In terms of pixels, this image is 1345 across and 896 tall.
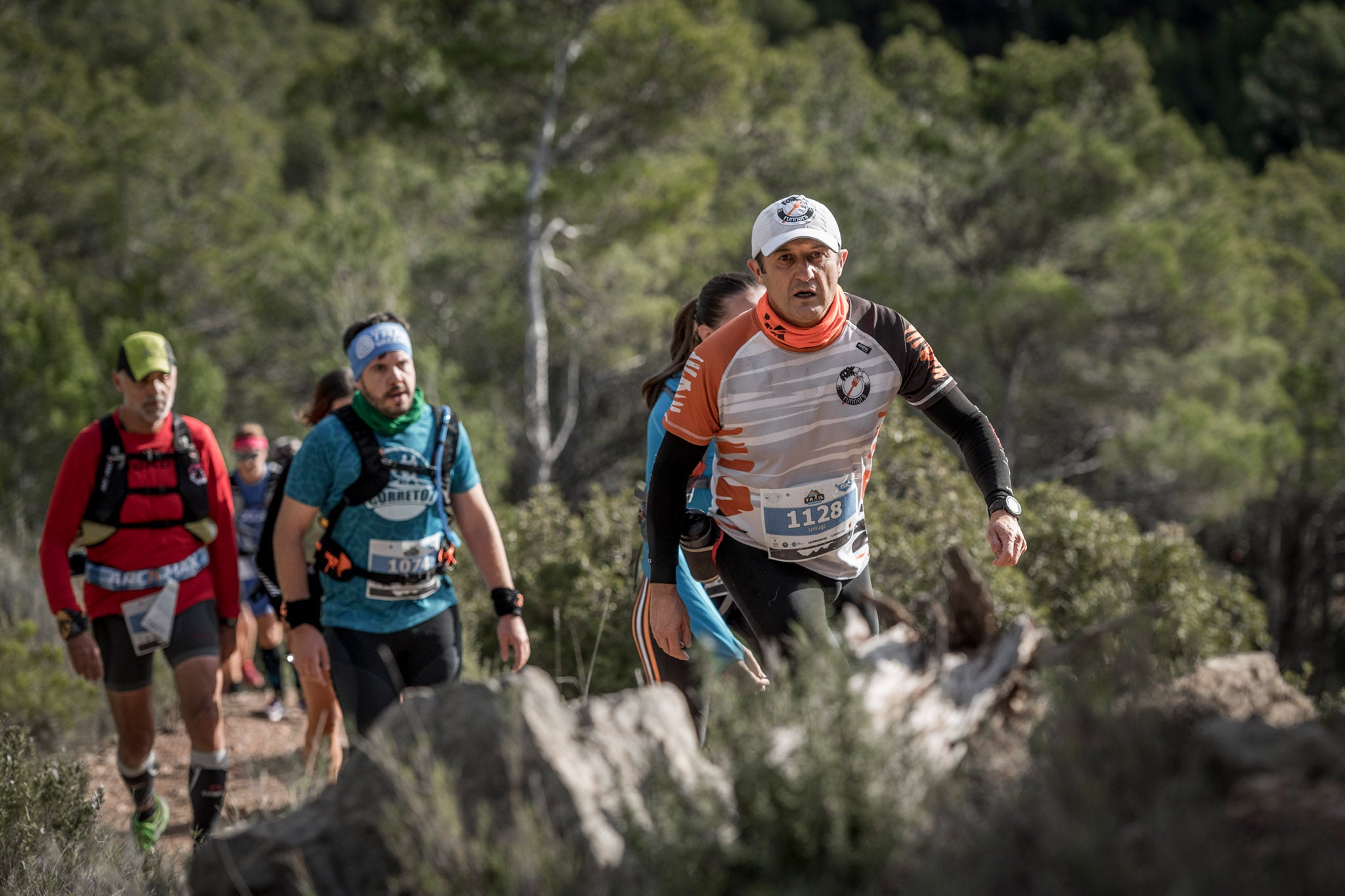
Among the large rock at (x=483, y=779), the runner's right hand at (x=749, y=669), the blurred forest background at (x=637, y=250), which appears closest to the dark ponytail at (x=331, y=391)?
the runner's right hand at (x=749, y=669)

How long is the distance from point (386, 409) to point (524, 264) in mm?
13051

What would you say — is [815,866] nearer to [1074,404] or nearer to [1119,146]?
[1074,404]

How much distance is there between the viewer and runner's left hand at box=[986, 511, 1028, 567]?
278 cm

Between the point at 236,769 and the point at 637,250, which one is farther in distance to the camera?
the point at 637,250

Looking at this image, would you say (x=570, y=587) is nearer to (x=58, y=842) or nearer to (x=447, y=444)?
(x=447, y=444)

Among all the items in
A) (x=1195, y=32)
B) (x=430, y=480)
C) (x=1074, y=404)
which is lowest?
(x=1074, y=404)

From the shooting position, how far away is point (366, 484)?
11.5 ft

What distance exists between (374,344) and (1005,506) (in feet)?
6.66

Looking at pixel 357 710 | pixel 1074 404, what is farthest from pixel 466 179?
pixel 357 710

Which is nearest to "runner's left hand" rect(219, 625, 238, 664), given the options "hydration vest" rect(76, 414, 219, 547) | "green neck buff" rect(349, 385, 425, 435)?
"hydration vest" rect(76, 414, 219, 547)

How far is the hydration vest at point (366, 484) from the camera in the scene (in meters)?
3.51

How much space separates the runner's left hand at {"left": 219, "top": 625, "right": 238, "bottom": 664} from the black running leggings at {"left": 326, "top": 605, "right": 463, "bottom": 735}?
0.82 m

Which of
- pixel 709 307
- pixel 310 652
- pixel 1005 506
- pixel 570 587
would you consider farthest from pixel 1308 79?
pixel 310 652

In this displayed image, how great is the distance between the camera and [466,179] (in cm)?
1759
